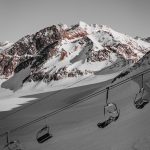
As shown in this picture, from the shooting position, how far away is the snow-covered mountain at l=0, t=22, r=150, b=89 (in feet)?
499

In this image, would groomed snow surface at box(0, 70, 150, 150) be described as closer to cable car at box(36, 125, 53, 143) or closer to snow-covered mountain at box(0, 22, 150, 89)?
cable car at box(36, 125, 53, 143)

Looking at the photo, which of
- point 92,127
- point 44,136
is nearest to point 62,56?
point 92,127

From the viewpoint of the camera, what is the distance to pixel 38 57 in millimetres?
165625

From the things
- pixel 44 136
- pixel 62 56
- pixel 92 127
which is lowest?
pixel 44 136

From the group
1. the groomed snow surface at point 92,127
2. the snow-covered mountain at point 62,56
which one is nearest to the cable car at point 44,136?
the groomed snow surface at point 92,127

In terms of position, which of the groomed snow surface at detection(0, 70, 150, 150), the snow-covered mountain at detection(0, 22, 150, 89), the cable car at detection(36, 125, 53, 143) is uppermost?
the snow-covered mountain at detection(0, 22, 150, 89)

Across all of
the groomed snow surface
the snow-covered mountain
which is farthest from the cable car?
the snow-covered mountain

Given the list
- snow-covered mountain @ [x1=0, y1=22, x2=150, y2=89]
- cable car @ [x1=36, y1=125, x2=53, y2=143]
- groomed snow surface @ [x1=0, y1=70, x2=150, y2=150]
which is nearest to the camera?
cable car @ [x1=36, y1=125, x2=53, y2=143]

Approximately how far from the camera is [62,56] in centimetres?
16162

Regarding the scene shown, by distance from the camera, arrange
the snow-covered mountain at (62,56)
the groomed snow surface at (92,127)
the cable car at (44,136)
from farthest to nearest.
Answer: the snow-covered mountain at (62,56), the groomed snow surface at (92,127), the cable car at (44,136)

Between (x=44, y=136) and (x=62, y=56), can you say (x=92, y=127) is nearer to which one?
(x=44, y=136)

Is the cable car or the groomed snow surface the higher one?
the groomed snow surface

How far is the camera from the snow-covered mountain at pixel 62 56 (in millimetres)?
152125

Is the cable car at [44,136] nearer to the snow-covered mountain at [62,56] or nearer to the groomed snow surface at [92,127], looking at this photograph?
the groomed snow surface at [92,127]
